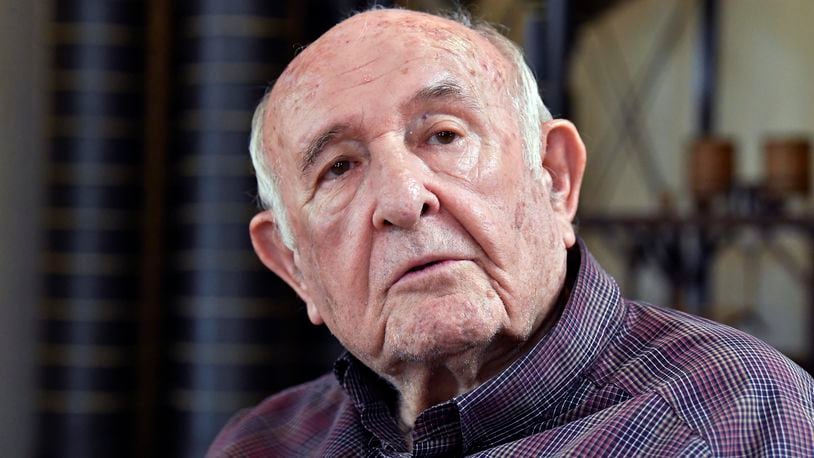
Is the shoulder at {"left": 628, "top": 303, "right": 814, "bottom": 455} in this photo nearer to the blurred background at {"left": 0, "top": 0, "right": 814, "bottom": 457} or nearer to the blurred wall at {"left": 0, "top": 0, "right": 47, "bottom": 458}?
the blurred background at {"left": 0, "top": 0, "right": 814, "bottom": 457}

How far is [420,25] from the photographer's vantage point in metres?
1.27

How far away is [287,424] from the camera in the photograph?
1.52 m

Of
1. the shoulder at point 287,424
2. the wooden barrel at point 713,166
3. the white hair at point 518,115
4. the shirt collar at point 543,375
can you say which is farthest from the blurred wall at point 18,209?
the shirt collar at point 543,375

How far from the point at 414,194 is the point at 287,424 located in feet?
1.67

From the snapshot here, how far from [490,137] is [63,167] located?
9.99ft

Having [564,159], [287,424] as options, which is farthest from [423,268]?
[287,424]

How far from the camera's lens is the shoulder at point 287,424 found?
4.84 ft

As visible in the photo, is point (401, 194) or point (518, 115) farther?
point (518, 115)

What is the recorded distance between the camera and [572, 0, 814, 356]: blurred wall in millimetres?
5715

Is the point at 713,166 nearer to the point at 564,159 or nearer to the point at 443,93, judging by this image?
the point at 564,159

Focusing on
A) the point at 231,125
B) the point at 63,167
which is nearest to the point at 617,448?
the point at 231,125

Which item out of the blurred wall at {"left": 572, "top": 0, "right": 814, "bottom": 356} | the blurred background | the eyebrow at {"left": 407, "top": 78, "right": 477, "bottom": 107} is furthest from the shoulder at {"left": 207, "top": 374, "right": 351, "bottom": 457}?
the blurred wall at {"left": 572, "top": 0, "right": 814, "bottom": 356}

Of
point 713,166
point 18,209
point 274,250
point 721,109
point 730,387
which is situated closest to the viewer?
point 730,387

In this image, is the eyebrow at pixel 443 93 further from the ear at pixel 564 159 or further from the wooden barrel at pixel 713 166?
the wooden barrel at pixel 713 166
